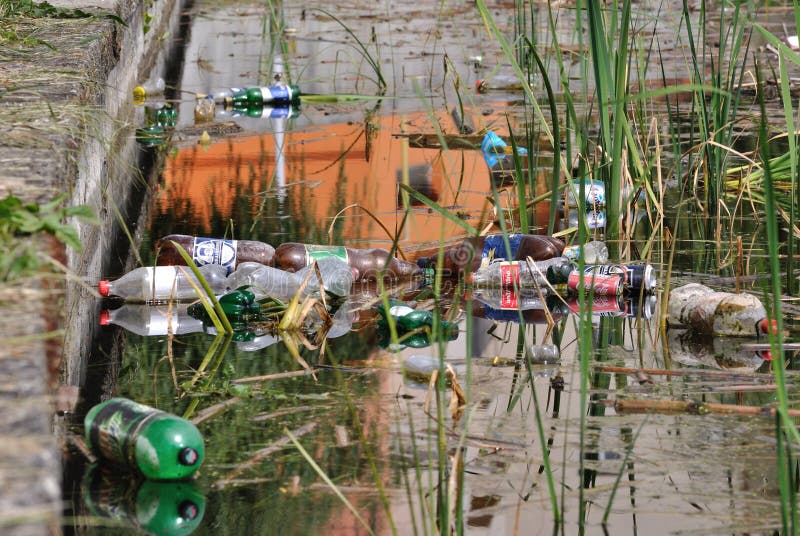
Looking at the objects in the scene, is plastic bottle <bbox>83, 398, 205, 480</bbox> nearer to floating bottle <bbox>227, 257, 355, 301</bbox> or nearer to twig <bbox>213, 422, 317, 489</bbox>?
twig <bbox>213, 422, 317, 489</bbox>

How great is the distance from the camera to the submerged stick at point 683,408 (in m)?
3.30

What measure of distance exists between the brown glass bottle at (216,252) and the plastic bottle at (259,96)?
3.98 m

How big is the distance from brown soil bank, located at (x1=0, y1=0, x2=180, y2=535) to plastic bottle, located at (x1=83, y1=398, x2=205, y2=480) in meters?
0.16

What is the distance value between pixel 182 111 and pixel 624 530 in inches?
252

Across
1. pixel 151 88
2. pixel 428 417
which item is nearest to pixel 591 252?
pixel 428 417

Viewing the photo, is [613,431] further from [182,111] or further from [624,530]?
[182,111]

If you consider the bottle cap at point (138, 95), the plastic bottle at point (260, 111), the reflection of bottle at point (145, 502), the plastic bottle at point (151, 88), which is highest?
the plastic bottle at point (151, 88)

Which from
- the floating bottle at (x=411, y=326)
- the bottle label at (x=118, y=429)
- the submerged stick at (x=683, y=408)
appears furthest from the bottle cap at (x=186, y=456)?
the floating bottle at (x=411, y=326)

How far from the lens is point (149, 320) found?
4.40 meters

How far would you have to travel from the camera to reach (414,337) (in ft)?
13.9

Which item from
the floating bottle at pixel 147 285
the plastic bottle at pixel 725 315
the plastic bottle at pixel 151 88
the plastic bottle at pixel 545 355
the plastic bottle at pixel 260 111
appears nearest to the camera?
the plastic bottle at pixel 545 355

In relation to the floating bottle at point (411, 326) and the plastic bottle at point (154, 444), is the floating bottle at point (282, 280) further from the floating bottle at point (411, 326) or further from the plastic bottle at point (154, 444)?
the plastic bottle at point (154, 444)

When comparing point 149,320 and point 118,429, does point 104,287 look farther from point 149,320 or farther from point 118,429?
point 118,429

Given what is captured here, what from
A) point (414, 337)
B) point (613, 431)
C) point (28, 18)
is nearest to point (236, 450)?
point (613, 431)
